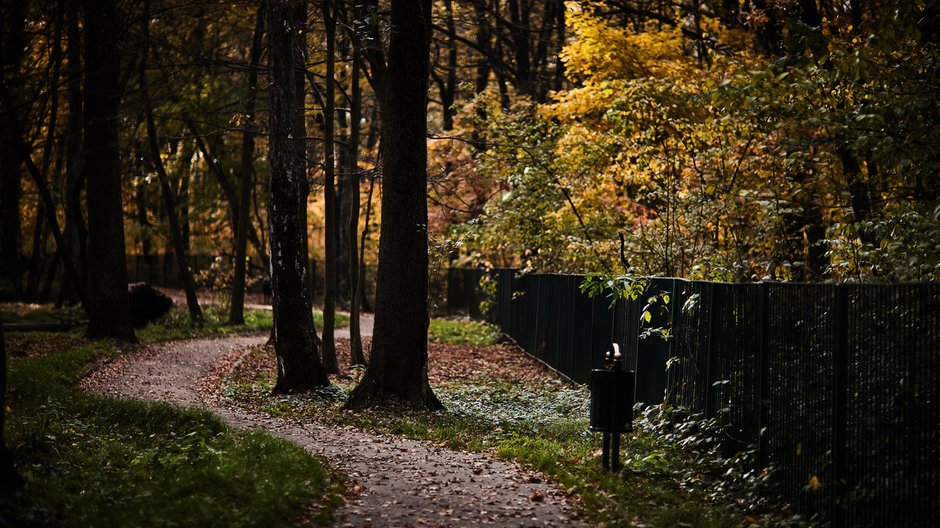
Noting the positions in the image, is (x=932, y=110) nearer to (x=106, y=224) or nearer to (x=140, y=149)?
(x=106, y=224)

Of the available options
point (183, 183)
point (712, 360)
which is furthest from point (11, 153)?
point (712, 360)

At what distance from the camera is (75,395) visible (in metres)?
13.0

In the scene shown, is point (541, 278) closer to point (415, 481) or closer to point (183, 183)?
point (415, 481)

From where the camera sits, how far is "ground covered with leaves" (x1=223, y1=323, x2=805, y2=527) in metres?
7.80

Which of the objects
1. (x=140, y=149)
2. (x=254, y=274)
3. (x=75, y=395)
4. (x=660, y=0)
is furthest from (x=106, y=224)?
(x=254, y=274)

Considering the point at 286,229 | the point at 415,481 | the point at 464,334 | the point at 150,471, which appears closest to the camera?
the point at 150,471

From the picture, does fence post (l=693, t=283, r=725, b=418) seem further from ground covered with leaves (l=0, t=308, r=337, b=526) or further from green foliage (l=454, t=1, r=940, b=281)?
ground covered with leaves (l=0, t=308, r=337, b=526)

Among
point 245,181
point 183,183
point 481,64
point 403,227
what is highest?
point 481,64

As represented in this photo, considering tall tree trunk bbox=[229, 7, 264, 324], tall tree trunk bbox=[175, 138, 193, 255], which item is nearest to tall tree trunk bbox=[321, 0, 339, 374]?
tall tree trunk bbox=[229, 7, 264, 324]

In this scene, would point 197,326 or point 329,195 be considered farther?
point 197,326

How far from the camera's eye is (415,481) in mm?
8742

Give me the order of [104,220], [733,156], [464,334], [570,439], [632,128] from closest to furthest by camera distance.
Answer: [570,439], [733,156], [632,128], [104,220], [464,334]

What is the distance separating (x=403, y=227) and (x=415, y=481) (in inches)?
208

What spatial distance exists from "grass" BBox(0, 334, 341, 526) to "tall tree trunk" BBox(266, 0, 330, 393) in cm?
350
